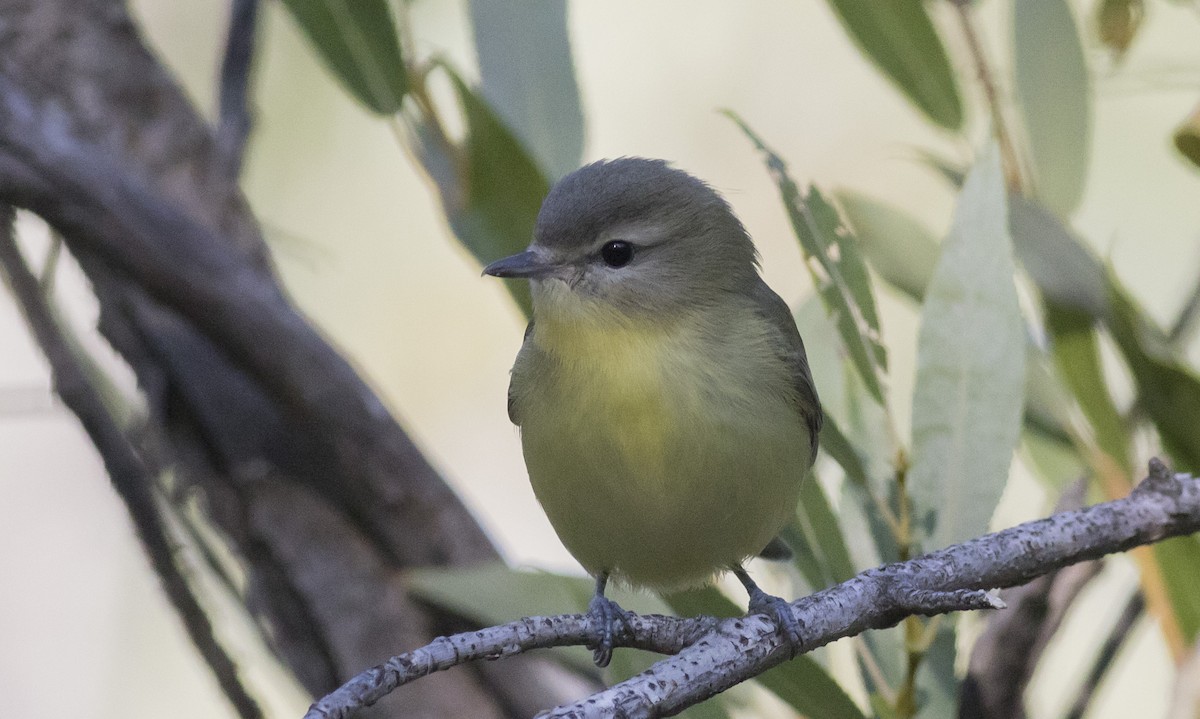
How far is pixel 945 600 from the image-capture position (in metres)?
1.56

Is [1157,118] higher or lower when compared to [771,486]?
higher

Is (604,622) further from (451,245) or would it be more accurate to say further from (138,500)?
(451,245)

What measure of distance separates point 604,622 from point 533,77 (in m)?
1.23

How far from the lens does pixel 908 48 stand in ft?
7.72

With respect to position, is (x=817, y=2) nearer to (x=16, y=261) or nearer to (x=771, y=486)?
(x=771, y=486)

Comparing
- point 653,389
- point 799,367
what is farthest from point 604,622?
point 799,367

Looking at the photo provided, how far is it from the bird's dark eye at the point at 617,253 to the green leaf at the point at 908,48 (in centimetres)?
56

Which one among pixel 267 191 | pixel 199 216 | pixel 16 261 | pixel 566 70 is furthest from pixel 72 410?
pixel 267 191

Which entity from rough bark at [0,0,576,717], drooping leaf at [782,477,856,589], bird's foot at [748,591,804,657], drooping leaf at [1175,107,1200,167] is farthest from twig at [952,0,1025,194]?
rough bark at [0,0,576,717]

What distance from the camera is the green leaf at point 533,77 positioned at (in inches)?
102

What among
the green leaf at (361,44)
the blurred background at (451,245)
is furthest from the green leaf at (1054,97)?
the blurred background at (451,245)

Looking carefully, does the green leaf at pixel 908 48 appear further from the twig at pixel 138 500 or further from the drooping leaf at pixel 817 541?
the twig at pixel 138 500

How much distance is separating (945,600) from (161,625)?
3203 mm

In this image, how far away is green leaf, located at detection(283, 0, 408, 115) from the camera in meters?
2.35
